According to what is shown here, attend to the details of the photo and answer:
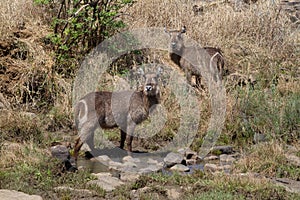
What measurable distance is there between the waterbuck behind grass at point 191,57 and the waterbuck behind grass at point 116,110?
3.15 m

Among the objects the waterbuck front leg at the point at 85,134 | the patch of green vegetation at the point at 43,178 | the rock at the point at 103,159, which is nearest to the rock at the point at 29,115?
the waterbuck front leg at the point at 85,134

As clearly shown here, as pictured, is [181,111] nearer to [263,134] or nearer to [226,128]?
[226,128]

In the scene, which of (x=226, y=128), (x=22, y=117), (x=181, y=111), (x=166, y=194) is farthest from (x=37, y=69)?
(x=166, y=194)

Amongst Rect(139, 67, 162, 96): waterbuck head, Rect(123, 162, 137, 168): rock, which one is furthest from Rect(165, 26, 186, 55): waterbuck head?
Rect(123, 162, 137, 168): rock

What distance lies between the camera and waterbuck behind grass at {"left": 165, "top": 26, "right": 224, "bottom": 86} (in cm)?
1397

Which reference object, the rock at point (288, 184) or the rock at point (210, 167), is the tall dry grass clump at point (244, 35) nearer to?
the rock at point (210, 167)

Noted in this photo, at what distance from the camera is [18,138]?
10031 mm

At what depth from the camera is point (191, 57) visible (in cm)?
1465

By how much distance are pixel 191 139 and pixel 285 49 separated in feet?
18.6

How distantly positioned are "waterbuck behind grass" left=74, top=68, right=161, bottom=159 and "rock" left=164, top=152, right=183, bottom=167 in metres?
0.90

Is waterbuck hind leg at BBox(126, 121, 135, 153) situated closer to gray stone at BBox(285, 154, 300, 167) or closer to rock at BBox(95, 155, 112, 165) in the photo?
rock at BBox(95, 155, 112, 165)

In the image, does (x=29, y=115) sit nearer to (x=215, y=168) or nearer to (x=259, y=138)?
(x=215, y=168)

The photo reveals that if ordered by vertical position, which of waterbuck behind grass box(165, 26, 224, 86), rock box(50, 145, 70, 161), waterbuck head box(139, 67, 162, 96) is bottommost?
rock box(50, 145, 70, 161)

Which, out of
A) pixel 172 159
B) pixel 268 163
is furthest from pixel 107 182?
pixel 268 163
